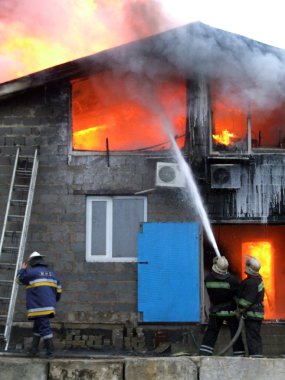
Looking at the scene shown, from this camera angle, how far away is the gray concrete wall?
7.79 metres

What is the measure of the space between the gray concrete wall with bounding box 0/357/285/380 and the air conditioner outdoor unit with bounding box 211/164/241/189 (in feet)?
13.2

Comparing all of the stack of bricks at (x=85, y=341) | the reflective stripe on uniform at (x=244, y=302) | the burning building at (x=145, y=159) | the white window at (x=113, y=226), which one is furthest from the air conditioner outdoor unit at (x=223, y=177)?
the stack of bricks at (x=85, y=341)

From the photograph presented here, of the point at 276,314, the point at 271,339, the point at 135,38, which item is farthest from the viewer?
the point at 276,314

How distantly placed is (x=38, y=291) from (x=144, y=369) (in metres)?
1.83

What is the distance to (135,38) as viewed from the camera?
469 inches

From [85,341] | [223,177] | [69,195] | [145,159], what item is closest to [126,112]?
[145,159]

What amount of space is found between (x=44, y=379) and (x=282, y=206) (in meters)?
5.61

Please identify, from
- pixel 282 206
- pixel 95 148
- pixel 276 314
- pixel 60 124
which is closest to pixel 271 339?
pixel 282 206

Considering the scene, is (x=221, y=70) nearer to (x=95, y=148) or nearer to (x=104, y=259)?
(x=95, y=148)

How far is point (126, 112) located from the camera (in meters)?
11.6

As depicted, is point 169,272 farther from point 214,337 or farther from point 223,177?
point 214,337

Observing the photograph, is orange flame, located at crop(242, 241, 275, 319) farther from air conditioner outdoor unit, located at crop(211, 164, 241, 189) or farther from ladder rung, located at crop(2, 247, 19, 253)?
ladder rung, located at crop(2, 247, 19, 253)

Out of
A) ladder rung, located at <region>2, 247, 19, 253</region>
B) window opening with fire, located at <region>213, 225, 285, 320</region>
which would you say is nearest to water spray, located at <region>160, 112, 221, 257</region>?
window opening with fire, located at <region>213, 225, 285, 320</region>

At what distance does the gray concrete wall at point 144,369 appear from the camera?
7785 millimetres
